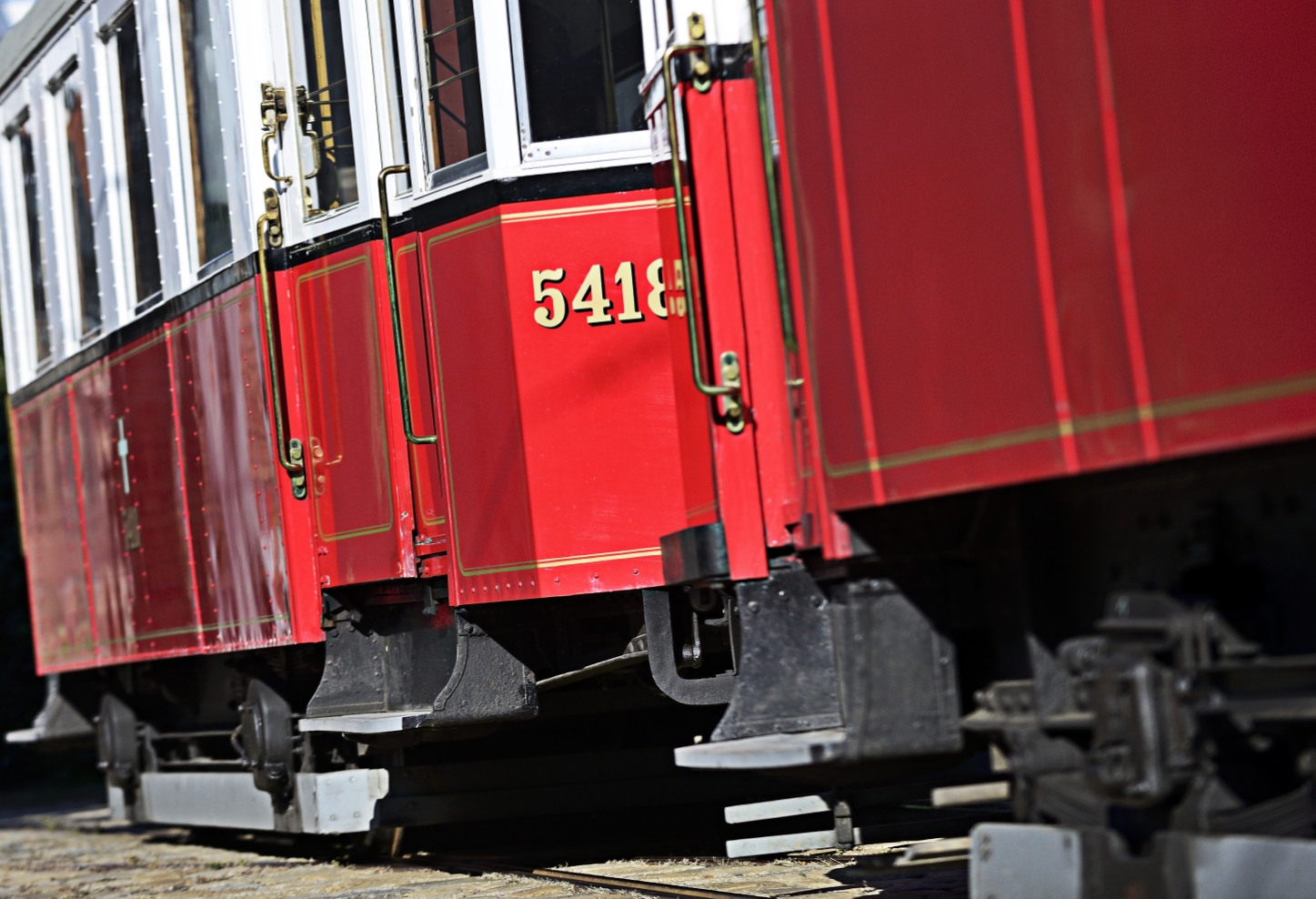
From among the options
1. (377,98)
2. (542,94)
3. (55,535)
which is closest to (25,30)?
(55,535)

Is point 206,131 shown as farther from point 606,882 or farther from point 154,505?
point 606,882

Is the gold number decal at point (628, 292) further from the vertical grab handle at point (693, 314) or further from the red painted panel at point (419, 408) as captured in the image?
the vertical grab handle at point (693, 314)

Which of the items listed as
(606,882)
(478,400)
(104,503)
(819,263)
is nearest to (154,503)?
(104,503)

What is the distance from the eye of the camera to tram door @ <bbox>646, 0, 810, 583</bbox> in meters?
4.61

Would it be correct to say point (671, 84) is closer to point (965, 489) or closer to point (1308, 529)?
point (965, 489)

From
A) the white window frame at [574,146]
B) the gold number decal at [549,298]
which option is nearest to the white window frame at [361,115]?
the white window frame at [574,146]

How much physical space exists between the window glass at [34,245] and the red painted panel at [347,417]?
140 inches

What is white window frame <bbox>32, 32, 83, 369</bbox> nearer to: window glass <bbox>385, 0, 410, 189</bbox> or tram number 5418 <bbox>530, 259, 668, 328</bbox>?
window glass <bbox>385, 0, 410, 189</bbox>

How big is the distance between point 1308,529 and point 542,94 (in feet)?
11.4

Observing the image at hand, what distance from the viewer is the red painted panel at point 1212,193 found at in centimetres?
321

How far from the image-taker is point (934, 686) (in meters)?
4.14

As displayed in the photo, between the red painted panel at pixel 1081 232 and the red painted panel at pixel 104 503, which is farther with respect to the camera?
the red painted panel at pixel 104 503

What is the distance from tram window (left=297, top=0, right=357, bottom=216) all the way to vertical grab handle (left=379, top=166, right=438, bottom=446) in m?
0.54

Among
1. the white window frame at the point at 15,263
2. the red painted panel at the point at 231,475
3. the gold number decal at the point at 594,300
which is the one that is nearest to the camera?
the gold number decal at the point at 594,300
